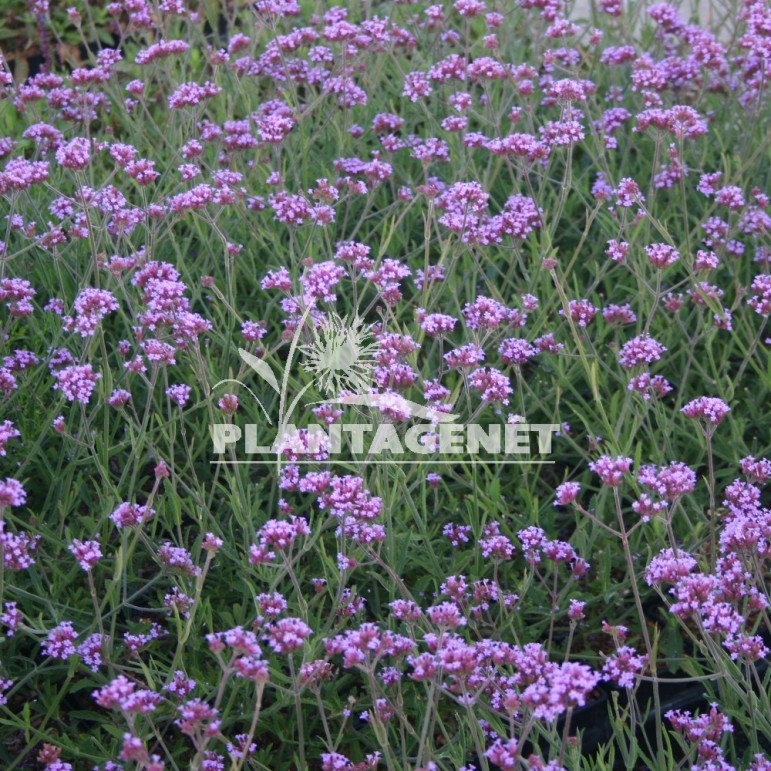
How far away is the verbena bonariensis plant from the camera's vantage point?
2.35 metres

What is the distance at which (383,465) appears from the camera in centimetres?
279

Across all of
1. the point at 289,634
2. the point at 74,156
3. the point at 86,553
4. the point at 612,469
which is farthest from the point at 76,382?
the point at 612,469

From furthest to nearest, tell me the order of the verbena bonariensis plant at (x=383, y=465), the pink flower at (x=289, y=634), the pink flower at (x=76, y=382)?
the pink flower at (x=76, y=382) < the verbena bonariensis plant at (x=383, y=465) < the pink flower at (x=289, y=634)

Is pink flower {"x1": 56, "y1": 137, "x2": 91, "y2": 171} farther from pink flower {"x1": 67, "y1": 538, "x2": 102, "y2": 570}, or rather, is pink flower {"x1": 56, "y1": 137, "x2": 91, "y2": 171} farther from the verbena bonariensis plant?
pink flower {"x1": 67, "y1": 538, "x2": 102, "y2": 570}

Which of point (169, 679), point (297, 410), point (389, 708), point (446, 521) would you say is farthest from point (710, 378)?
point (169, 679)

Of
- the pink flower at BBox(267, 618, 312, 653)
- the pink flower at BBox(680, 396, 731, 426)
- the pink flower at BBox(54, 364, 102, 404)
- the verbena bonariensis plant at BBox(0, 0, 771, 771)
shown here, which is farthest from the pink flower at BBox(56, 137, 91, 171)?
the pink flower at BBox(680, 396, 731, 426)

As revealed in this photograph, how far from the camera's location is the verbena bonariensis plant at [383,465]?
235 centimetres

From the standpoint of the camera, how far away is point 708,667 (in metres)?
2.79

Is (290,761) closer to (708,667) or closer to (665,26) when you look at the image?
(708,667)

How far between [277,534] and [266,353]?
0.74 metres

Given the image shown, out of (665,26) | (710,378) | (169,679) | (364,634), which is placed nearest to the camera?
(364,634)

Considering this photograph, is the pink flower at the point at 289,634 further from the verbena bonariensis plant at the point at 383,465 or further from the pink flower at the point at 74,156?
the pink flower at the point at 74,156

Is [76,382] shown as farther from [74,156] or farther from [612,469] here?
[612,469]

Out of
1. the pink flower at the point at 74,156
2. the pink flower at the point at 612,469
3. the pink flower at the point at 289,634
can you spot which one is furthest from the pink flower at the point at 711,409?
the pink flower at the point at 74,156
